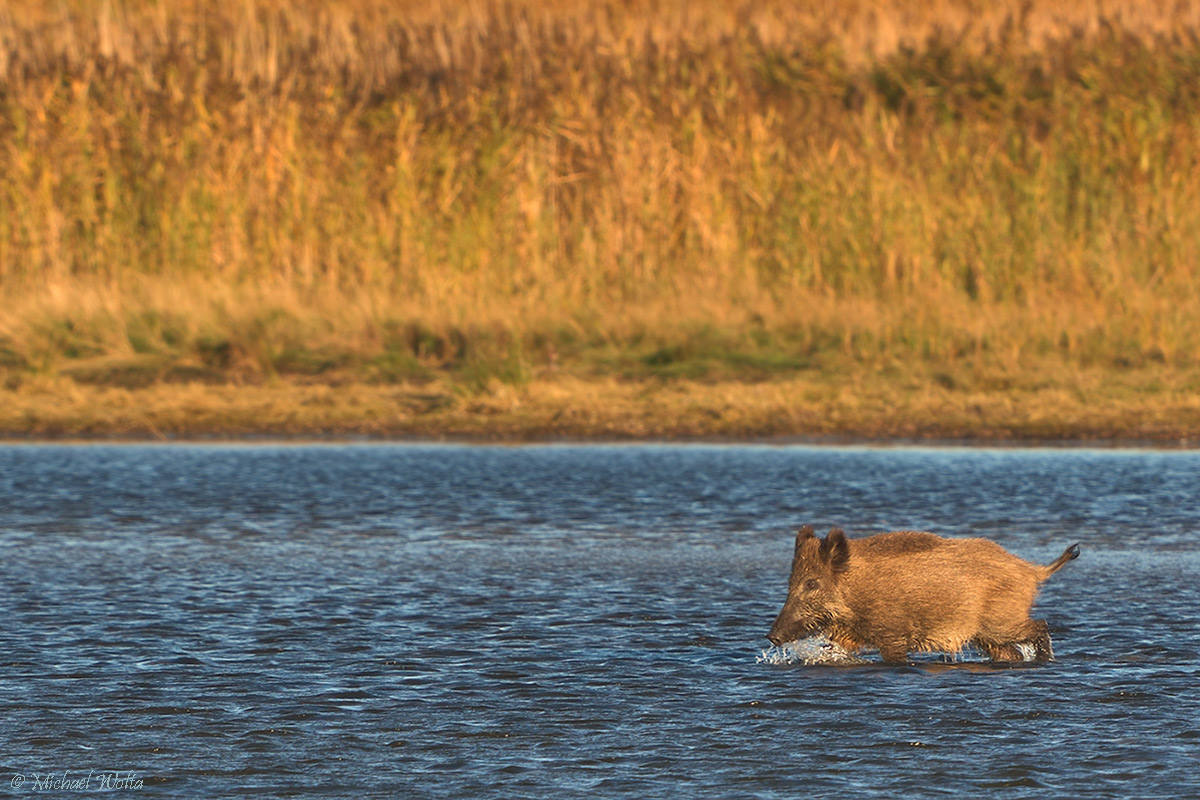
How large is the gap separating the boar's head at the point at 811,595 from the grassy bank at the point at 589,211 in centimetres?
828

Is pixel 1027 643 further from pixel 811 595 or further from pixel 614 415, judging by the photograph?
pixel 614 415

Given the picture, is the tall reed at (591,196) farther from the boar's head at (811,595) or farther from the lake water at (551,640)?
the boar's head at (811,595)

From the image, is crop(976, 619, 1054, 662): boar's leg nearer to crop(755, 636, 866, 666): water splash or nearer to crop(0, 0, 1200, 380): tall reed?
Answer: crop(755, 636, 866, 666): water splash

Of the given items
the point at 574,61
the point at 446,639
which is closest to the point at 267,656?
the point at 446,639

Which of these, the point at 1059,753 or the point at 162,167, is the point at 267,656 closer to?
the point at 1059,753

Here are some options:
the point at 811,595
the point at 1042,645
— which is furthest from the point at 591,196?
the point at 811,595

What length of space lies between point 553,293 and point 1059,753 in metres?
12.5

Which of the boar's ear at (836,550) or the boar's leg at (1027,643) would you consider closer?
the boar's ear at (836,550)

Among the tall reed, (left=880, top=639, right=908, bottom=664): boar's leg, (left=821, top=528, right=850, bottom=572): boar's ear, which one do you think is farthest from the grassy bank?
(left=821, top=528, right=850, bottom=572): boar's ear

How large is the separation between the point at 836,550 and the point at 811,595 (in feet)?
0.61

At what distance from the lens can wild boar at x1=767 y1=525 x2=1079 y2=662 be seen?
6.18 metres

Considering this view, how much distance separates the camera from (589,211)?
1869 cm

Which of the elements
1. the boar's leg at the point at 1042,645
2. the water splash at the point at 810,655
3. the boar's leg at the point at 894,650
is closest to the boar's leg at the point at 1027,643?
the boar's leg at the point at 1042,645

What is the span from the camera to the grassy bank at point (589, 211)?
16062mm
